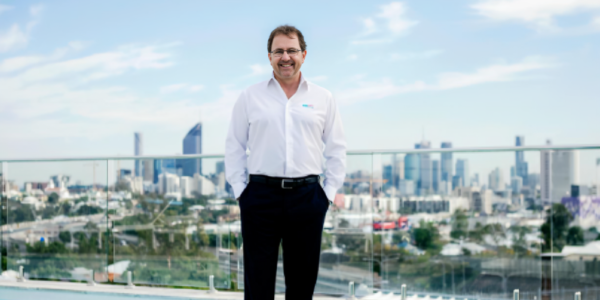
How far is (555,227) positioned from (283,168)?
3082 mm

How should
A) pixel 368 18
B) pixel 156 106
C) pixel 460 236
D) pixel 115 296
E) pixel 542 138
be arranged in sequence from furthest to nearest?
pixel 542 138 → pixel 156 106 → pixel 368 18 → pixel 460 236 → pixel 115 296

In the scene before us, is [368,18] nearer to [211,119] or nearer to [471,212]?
[211,119]

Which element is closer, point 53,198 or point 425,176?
point 53,198

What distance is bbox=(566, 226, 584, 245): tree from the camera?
12.9ft

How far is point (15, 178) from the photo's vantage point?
15.9 feet

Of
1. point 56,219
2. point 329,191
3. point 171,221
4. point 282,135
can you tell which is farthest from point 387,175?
point 56,219

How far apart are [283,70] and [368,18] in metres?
31.0

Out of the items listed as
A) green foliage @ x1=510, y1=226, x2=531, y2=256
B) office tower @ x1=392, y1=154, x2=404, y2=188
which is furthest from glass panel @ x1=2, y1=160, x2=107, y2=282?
green foliage @ x1=510, y1=226, x2=531, y2=256

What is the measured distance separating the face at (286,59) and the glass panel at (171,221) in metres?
2.14

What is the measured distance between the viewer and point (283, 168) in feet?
6.67

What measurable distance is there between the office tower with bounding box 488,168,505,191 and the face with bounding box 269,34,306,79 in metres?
2.98

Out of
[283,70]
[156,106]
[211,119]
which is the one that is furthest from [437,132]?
[283,70]

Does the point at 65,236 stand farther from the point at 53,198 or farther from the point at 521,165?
the point at 521,165

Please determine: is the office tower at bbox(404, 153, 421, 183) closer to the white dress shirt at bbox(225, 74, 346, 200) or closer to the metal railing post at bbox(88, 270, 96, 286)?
the white dress shirt at bbox(225, 74, 346, 200)
